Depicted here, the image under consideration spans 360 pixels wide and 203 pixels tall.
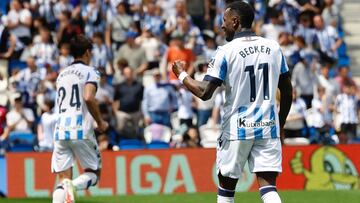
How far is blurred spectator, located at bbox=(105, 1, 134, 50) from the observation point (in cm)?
2316

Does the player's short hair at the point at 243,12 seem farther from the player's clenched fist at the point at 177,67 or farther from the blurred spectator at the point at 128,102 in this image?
the blurred spectator at the point at 128,102

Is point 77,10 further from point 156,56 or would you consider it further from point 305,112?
point 305,112

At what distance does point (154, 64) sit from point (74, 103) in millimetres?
10369

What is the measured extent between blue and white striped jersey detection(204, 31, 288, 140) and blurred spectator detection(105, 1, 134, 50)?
1394 centimetres

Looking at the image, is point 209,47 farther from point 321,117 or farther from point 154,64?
point 321,117

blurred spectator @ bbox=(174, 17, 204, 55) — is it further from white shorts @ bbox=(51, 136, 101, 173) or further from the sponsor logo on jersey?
the sponsor logo on jersey

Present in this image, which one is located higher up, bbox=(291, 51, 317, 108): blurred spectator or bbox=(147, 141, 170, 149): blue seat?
bbox=(291, 51, 317, 108): blurred spectator

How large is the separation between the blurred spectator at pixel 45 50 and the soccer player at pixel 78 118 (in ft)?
32.5

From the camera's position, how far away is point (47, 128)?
65.3 feet

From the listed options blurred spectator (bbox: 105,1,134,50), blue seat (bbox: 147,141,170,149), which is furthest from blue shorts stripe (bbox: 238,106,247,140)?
blurred spectator (bbox: 105,1,134,50)

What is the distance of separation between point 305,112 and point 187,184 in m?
3.42

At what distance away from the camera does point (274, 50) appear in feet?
30.5

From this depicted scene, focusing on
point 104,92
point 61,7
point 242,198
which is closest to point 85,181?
point 242,198

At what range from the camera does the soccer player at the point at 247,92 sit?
30.2ft
